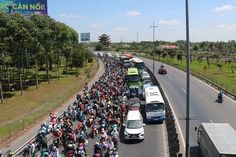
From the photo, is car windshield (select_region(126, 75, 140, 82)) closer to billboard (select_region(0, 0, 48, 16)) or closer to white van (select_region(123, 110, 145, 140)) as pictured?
white van (select_region(123, 110, 145, 140))

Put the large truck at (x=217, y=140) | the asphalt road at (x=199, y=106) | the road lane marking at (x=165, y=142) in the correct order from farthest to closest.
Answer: the asphalt road at (x=199, y=106) → the road lane marking at (x=165, y=142) → the large truck at (x=217, y=140)

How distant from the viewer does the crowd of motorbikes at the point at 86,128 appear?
83.7ft

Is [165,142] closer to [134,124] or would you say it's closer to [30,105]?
[134,124]

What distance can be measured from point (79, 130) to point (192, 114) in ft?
41.7

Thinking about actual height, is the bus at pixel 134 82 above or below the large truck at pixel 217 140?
above

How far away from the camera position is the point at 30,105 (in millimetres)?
48562

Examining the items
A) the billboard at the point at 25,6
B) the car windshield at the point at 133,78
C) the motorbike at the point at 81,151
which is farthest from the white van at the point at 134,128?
the billboard at the point at 25,6

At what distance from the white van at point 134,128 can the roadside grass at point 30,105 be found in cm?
939

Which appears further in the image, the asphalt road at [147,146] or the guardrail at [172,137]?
the asphalt road at [147,146]

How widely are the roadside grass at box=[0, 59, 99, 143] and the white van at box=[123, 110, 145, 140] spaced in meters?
9.39

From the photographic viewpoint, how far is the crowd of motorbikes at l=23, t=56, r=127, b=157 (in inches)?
1005

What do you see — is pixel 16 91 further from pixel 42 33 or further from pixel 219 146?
pixel 219 146

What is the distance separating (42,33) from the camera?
6328cm

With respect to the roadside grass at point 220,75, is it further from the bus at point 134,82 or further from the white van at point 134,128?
the white van at point 134,128
